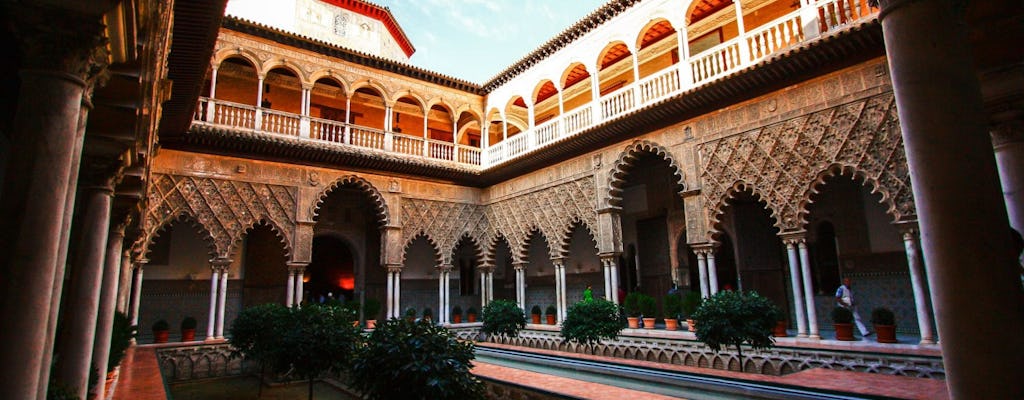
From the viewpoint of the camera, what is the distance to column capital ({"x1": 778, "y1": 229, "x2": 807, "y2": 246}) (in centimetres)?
829

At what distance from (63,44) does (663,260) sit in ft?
39.4

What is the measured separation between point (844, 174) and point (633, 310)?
4513mm

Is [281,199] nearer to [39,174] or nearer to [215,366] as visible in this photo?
[215,366]

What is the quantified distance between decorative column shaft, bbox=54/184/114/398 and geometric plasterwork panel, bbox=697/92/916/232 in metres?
8.57

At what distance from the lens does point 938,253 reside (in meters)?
2.23

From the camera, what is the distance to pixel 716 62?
31.0ft

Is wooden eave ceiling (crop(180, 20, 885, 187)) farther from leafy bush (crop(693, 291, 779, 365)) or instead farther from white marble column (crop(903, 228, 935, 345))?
leafy bush (crop(693, 291, 779, 365))

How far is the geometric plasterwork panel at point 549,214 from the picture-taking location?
1198cm

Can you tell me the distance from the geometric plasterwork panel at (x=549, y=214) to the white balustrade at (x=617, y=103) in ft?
4.87

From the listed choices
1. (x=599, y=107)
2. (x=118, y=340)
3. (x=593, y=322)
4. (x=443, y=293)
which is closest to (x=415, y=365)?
(x=593, y=322)

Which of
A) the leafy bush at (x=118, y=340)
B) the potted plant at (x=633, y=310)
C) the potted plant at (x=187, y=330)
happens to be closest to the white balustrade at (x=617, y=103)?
the potted plant at (x=633, y=310)

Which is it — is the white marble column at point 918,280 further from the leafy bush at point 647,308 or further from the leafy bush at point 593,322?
the leafy bush at point 647,308

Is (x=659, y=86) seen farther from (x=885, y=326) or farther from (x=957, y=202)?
(x=957, y=202)

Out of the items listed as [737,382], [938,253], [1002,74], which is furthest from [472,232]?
[938,253]
